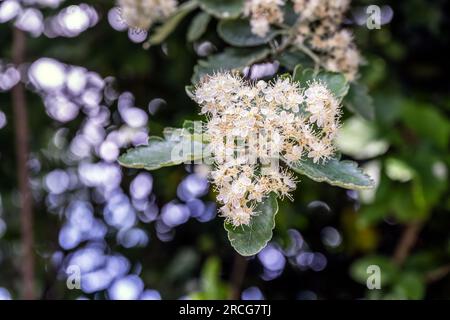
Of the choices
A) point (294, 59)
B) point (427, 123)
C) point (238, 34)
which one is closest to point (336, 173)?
point (294, 59)

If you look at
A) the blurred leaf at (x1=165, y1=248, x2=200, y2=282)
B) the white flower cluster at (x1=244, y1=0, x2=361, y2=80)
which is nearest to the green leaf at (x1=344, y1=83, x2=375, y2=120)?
the white flower cluster at (x1=244, y1=0, x2=361, y2=80)

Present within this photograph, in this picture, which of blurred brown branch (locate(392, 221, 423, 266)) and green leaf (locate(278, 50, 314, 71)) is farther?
blurred brown branch (locate(392, 221, 423, 266))

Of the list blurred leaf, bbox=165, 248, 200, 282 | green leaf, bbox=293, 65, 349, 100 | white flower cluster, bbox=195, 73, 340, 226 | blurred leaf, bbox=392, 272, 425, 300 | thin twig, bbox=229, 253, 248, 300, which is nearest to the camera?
white flower cluster, bbox=195, 73, 340, 226

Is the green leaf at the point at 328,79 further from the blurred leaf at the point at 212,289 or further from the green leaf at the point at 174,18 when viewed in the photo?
the blurred leaf at the point at 212,289

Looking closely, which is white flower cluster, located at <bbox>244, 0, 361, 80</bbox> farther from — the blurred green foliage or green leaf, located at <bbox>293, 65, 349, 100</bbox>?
the blurred green foliage
